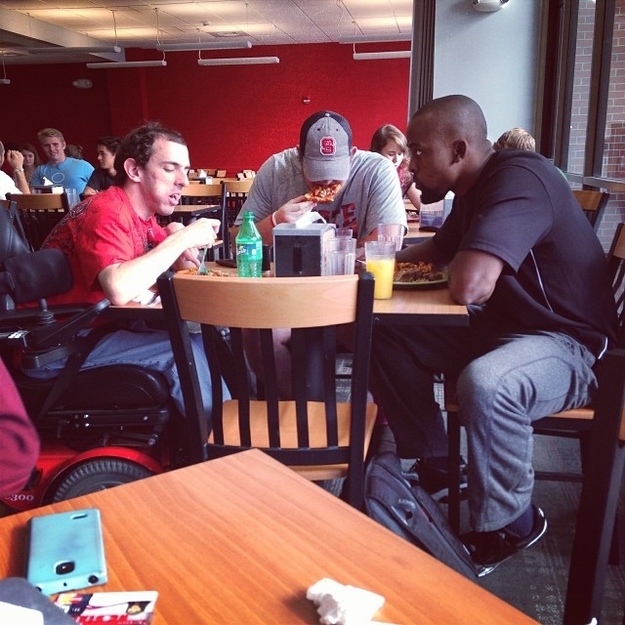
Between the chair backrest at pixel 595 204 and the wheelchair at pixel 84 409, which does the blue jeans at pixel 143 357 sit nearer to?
the wheelchair at pixel 84 409

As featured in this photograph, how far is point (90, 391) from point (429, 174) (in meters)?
1.22

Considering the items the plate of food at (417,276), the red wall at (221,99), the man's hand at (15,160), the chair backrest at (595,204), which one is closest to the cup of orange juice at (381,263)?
the plate of food at (417,276)

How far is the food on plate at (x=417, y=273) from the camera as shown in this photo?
2064mm

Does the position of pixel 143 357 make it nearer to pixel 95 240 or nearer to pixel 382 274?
pixel 95 240

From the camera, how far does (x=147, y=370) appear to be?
184cm

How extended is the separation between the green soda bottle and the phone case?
1.32 m

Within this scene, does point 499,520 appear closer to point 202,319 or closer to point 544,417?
point 544,417

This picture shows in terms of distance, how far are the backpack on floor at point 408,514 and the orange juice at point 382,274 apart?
19.2 inches

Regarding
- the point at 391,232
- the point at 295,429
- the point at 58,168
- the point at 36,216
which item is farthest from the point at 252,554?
the point at 58,168

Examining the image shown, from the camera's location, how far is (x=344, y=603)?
57 centimetres

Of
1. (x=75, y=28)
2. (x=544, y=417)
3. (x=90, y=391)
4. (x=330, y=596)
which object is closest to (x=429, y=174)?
(x=544, y=417)

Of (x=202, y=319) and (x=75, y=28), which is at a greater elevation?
(x=75, y=28)

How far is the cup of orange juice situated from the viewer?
184 cm

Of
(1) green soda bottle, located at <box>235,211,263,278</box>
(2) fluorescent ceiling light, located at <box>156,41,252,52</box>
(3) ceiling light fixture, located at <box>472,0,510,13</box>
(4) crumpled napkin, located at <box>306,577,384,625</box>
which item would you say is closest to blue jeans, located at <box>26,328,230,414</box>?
(1) green soda bottle, located at <box>235,211,263,278</box>
